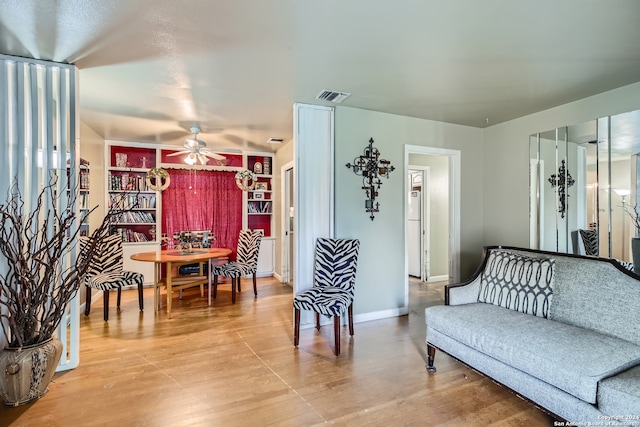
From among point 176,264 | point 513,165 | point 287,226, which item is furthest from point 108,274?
point 513,165

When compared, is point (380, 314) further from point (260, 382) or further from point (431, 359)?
point (260, 382)

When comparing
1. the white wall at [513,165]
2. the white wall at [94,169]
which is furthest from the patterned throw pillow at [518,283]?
the white wall at [94,169]

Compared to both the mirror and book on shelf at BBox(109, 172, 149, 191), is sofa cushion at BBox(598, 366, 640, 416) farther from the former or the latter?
book on shelf at BBox(109, 172, 149, 191)

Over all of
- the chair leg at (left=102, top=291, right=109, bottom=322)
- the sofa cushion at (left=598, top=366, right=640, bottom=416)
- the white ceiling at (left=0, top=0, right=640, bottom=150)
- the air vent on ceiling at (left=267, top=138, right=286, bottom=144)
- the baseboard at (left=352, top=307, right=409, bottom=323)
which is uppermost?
the air vent on ceiling at (left=267, top=138, right=286, bottom=144)

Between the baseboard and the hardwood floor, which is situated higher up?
the baseboard

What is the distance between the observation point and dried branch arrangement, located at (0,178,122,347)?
2.08m

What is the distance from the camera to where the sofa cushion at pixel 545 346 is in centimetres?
161

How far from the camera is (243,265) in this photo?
15.1 ft

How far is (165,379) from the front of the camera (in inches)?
92.4

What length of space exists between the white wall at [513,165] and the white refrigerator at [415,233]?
145cm

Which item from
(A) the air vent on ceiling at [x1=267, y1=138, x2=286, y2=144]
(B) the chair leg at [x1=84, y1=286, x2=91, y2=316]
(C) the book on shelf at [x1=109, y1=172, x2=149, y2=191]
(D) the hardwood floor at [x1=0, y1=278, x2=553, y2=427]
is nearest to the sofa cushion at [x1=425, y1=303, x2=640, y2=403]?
(D) the hardwood floor at [x1=0, y1=278, x2=553, y2=427]

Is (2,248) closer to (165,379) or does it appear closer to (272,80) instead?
(165,379)

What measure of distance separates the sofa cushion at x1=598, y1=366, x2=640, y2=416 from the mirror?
1.82 meters

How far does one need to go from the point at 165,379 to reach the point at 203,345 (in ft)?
1.97
